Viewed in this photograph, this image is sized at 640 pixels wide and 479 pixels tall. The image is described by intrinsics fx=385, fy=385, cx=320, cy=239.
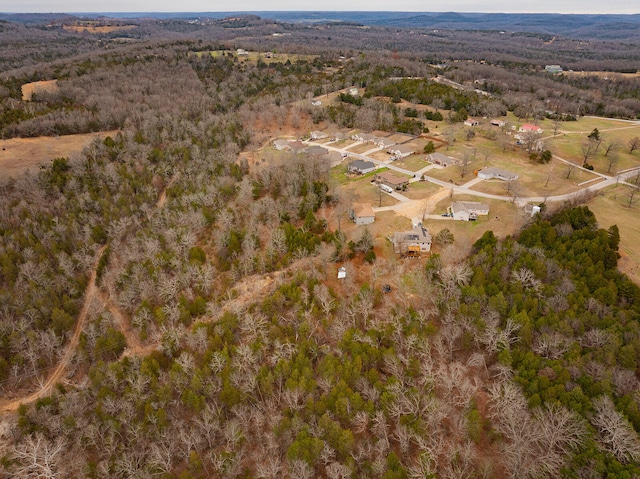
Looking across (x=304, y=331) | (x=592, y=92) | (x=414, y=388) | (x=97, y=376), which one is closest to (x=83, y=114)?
(x=97, y=376)

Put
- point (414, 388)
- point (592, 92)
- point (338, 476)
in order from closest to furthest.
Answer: point (338, 476)
point (414, 388)
point (592, 92)

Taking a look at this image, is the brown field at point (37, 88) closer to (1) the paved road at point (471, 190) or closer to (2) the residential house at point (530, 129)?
(1) the paved road at point (471, 190)

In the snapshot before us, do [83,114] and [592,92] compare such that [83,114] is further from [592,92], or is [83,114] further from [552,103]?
[592,92]

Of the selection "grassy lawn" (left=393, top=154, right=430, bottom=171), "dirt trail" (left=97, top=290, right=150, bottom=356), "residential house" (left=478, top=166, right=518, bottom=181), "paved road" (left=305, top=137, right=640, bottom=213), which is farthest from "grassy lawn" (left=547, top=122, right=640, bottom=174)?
"dirt trail" (left=97, top=290, right=150, bottom=356)

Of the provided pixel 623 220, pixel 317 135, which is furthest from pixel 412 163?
pixel 623 220

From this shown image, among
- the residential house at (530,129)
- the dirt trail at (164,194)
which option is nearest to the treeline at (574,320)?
the residential house at (530,129)
